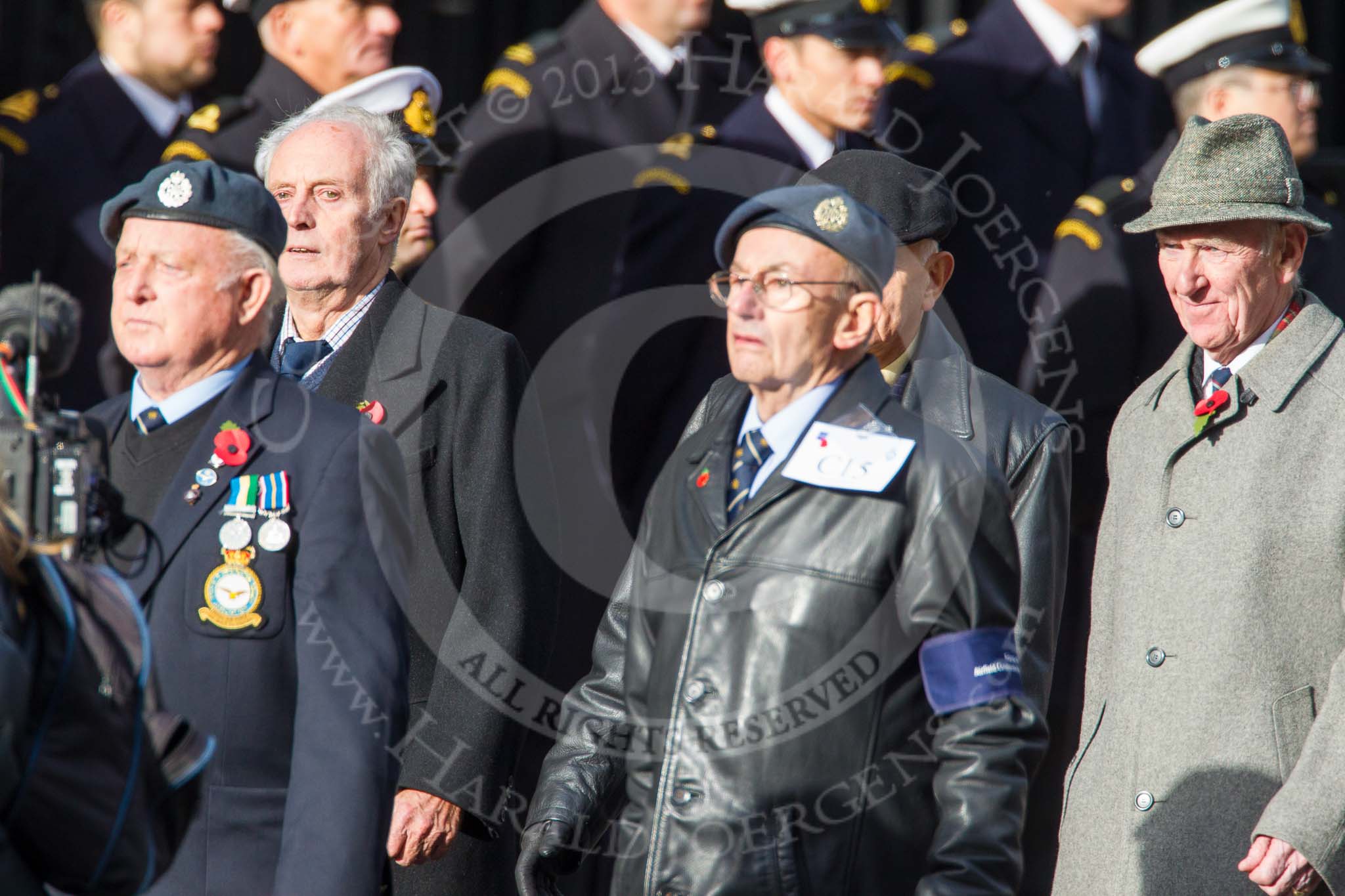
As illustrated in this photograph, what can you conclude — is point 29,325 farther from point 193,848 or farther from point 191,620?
point 193,848

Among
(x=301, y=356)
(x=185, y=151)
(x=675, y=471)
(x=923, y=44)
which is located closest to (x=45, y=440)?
(x=675, y=471)

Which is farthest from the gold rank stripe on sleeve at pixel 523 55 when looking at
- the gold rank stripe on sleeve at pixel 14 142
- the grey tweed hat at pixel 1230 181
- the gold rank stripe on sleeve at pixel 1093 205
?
the grey tweed hat at pixel 1230 181

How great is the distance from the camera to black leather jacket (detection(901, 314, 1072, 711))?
323 cm

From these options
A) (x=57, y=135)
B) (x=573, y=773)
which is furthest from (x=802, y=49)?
(x=573, y=773)

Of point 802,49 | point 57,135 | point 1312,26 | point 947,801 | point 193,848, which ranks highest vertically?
point 1312,26

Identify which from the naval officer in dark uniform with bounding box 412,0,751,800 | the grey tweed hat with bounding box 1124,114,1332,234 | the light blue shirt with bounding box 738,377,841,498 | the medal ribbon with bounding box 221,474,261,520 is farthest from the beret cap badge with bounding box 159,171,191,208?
the naval officer in dark uniform with bounding box 412,0,751,800

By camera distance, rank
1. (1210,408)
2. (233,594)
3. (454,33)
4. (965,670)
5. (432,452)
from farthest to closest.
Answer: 1. (454,33)
2. (432,452)
3. (1210,408)
4. (233,594)
5. (965,670)

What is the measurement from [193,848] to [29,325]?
75 cm

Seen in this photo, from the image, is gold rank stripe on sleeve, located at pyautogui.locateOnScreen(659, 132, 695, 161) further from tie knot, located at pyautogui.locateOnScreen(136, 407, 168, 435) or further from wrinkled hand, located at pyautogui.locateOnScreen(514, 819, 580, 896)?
wrinkled hand, located at pyautogui.locateOnScreen(514, 819, 580, 896)

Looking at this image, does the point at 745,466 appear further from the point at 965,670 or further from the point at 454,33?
the point at 454,33

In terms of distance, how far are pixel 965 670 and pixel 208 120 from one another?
9.51 ft

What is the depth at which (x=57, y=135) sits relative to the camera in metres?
4.72

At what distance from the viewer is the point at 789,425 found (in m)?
2.67

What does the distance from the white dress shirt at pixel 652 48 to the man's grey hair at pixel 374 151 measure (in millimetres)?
1474
